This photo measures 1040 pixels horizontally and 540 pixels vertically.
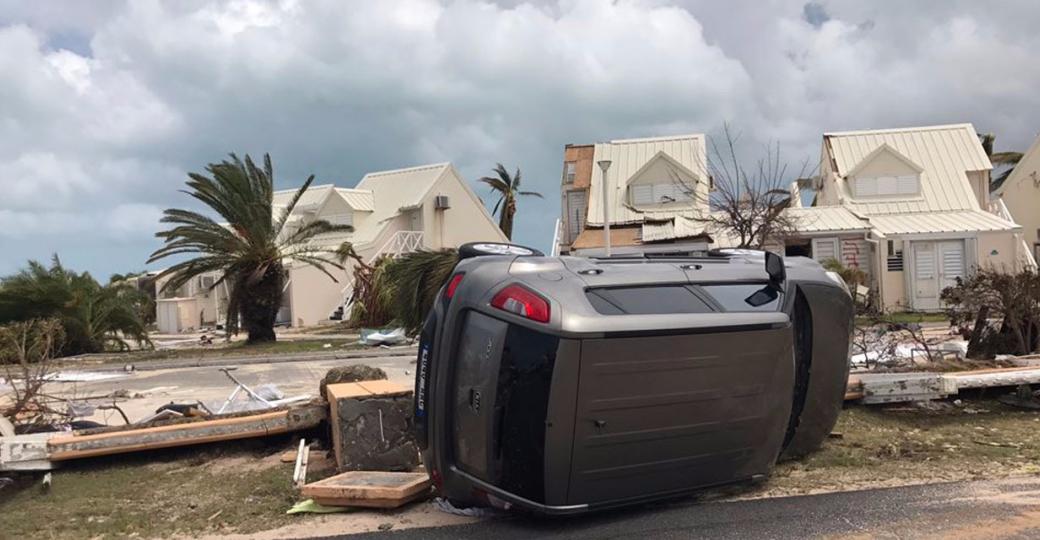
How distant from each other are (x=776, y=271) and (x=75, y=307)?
2356 centimetres

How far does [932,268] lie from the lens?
1059 inches

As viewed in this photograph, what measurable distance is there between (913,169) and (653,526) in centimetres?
3167

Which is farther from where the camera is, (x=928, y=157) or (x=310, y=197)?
(x=310, y=197)

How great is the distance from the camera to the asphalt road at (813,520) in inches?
163

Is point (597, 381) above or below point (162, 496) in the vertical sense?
above

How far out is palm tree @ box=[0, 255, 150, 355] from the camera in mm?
22312

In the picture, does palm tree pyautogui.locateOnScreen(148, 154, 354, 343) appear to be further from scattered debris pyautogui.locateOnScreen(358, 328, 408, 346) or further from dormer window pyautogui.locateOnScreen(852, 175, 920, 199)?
dormer window pyautogui.locateOnScreen(852, 175, 920, 199)

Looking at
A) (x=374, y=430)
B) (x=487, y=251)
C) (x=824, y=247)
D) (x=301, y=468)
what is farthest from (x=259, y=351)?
(x=824, y=247)

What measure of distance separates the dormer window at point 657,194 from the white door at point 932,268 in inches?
377

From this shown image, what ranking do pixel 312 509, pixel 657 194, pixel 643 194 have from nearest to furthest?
pixel 312 509, pixel 657 194, pixel 643 194

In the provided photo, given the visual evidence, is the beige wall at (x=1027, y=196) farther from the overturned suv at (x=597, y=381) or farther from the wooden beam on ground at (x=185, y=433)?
the wooden beam on ground at (x=185, y=433)

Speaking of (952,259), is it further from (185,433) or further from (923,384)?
(185,433)

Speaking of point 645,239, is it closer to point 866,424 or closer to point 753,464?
point 866,424

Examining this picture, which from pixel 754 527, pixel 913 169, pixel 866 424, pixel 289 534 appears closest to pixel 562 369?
pixel 754 527
